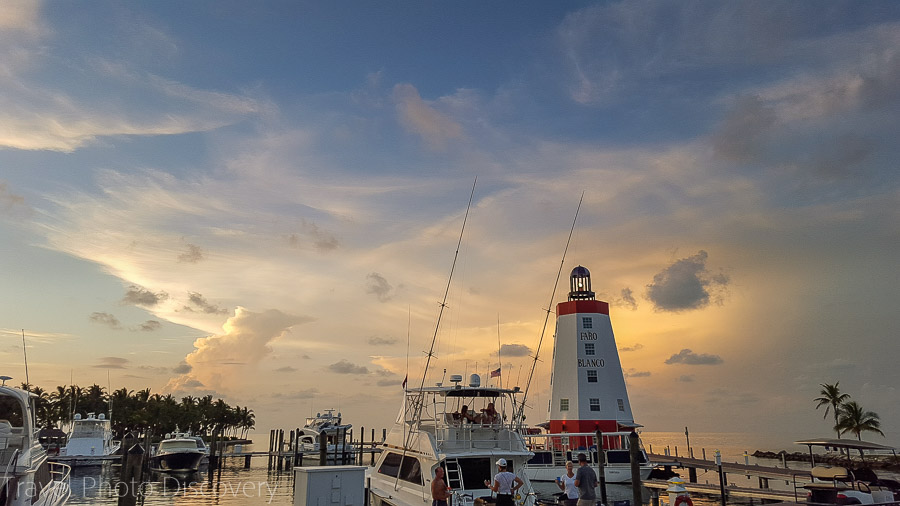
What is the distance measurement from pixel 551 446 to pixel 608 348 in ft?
25.5

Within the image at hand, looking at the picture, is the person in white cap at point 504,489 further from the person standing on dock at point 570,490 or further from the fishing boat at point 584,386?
the fishing boat at point 584,386

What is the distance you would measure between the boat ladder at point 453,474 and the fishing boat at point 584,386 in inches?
758

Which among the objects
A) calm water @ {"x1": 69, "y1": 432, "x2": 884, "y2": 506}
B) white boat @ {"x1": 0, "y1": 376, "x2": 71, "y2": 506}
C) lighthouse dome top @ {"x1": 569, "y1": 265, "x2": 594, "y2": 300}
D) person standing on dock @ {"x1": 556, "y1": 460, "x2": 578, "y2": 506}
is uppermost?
lighthouse dome top @ {"x1": 569, "y1": 265, "x2": 594, "y2": 300}

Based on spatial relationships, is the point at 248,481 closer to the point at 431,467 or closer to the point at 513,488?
the point at 431,467

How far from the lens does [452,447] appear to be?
19.2m

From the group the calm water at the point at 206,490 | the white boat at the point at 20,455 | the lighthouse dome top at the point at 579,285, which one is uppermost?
the lighthouse dome top at the point at 579,285

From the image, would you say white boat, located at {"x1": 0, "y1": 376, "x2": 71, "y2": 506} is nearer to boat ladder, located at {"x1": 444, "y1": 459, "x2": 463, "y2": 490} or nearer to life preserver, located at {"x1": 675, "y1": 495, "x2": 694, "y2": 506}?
boat ladder, located at {"x1": 444, "y1": 459, "x2": 463, "y2": 490}

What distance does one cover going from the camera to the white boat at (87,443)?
160 feet

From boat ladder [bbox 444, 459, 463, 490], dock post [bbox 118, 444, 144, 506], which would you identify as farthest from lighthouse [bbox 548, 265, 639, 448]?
dock post [bbox 118, 444, 144, 506]

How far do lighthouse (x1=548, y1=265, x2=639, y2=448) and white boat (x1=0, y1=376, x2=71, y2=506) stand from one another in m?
30.0

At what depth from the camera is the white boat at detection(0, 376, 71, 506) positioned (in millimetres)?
14438

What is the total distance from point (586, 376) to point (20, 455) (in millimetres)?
32198

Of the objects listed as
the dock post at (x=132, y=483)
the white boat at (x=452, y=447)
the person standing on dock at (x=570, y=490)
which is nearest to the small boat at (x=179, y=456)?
the dock post at (x=132, y=483)

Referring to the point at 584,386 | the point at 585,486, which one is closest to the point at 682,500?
the point at 585,486
